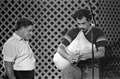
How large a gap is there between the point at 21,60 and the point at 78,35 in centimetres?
79

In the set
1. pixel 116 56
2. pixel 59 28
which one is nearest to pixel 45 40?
pixel 59 28

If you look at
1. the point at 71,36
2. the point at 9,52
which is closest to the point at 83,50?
the point at 71,36

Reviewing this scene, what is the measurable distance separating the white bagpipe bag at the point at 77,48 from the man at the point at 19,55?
37 cm

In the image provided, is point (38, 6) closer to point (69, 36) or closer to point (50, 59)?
point (50, 59)

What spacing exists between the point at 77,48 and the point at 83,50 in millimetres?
78

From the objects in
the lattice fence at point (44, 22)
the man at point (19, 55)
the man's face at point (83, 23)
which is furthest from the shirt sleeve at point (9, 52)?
the lattice fence at point (44, 22)

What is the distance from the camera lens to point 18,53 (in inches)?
116

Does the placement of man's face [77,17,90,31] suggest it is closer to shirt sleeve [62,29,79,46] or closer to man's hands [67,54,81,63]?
shirt sleeve [62,29,79,46]

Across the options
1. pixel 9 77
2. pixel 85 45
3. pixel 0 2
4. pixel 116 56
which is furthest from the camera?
pixel 116 56

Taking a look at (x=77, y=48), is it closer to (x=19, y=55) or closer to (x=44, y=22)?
(x=19, y=55)

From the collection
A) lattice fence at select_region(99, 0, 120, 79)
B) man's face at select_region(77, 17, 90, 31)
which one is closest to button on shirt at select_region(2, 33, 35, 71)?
man's face at select_region(77, 17, 90, 31)

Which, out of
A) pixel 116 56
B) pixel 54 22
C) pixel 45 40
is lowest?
pixel 116 56

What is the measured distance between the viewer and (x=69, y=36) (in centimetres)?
325

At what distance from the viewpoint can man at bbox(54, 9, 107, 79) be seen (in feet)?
10.2
